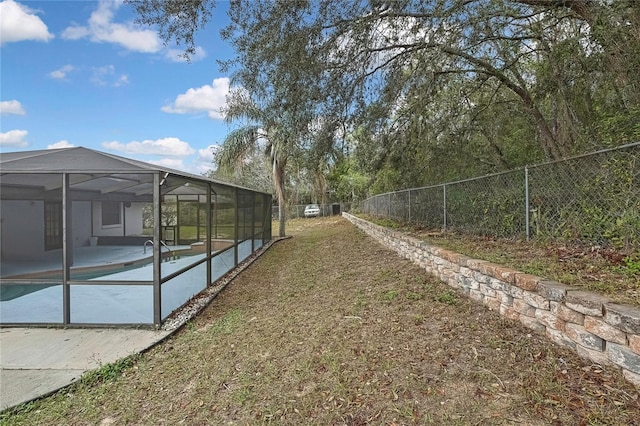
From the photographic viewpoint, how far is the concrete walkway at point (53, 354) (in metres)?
2.67

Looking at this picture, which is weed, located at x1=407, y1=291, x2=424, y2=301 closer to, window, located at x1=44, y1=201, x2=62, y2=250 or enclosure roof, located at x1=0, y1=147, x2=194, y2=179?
enclosure roof, located at x1=0, y1=147, x2=194, y2=179

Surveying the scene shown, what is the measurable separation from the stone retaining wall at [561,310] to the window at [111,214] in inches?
395

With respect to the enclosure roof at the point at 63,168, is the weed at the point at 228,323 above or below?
below

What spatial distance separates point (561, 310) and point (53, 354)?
4.37m

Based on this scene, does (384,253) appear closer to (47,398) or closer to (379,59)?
(379,59)

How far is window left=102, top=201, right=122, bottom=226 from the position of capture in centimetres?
1022

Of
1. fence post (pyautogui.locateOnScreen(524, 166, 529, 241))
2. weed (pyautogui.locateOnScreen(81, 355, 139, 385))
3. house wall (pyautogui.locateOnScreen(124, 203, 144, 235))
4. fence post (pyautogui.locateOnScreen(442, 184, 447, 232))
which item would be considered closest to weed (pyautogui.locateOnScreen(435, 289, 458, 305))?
fence post (pyautogui.locateOnScreen(524, 166, 529, 241))

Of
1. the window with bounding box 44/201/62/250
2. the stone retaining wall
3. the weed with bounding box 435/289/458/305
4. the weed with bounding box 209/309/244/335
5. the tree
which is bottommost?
the weed with bounding box 209/309/244/335

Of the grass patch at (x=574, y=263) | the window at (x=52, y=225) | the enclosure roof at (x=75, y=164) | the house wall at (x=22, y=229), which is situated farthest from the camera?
the house wall at (x=22, y=229)

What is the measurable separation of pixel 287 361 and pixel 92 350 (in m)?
1.99

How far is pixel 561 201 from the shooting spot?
3604 millimetres

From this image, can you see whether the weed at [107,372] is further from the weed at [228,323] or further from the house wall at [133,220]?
the house wall at [133,220]

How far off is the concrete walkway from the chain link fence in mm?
4400

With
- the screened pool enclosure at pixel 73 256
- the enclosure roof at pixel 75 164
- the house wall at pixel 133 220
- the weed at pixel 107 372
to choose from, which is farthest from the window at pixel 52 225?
the house wall at pixel 133 220
